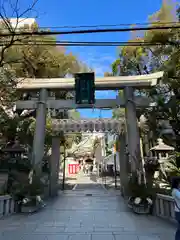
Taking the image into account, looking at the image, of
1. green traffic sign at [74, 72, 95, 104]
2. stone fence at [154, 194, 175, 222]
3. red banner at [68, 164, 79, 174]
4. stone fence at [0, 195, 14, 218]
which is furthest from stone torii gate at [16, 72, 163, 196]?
red banner at [68, 164, 79, 174]

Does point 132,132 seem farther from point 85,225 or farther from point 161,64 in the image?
point 161,64

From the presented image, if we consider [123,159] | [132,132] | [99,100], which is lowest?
[123,159]

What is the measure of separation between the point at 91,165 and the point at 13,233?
19.4 m

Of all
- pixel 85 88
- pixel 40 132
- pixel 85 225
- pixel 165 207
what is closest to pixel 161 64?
pixel 85 88

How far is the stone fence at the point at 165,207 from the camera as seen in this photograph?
475cm

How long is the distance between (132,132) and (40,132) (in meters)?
3.44

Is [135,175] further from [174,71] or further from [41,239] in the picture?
[174,71]

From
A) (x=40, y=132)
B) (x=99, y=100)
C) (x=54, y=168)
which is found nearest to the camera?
(x=40, y=132)

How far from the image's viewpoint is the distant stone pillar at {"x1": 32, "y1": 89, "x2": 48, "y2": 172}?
725 centimetres

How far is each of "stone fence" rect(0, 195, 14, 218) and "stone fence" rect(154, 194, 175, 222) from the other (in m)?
4.06

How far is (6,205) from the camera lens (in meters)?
5.62

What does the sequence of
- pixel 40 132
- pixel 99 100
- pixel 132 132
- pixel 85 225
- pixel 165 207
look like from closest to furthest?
pixel 85 225
pixel 165 207
pixel 132 132
pixel 40 132
pixel 99 100

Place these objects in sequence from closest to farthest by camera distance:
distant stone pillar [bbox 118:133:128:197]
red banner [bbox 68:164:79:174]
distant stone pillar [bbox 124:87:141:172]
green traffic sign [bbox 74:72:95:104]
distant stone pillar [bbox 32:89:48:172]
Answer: distant stone pillar [bbox 124:87:141:172] → distant stone pillar [bbox 32:89:48:172] → green traffic sign [bbox 74:72:95:104] → distant stone pillar [bbox 118:133:128:197] → red banner [bbox 68:164:79:174]

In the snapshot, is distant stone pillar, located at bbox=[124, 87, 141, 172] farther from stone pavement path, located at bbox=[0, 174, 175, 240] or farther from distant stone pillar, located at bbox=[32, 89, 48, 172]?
distant stone pillar, located at bbox=[32, 89, 48, 172]
